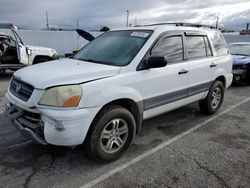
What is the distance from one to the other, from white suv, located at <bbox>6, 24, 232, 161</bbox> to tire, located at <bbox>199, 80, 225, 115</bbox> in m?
0.40

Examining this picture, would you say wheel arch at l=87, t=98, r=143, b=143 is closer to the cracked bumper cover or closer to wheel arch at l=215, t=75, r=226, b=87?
the cracked bumper cover

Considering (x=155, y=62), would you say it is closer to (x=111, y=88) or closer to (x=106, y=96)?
(x=111, y=88)

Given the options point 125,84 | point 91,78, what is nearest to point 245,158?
point 125,84

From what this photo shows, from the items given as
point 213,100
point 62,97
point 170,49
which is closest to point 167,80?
point 170,49

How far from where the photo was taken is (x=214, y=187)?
285 cm

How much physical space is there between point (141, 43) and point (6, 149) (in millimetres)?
2615

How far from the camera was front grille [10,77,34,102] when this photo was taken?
9.88 ft

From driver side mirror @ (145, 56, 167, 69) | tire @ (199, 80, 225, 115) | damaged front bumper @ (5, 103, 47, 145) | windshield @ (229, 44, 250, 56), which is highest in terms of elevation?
driver side mirror @ (145, 56, 167, 69)

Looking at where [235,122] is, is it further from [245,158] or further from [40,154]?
[40,154]

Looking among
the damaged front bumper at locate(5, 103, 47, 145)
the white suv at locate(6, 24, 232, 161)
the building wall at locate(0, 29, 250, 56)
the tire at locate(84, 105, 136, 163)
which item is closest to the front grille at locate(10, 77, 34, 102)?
the white suv at locate(6, 24, 232, 161)

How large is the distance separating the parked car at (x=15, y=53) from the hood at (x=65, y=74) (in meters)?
6.24

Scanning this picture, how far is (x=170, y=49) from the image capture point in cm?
409

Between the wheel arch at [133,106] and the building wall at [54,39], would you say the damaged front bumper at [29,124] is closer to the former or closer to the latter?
the wheel arch at [133,106]

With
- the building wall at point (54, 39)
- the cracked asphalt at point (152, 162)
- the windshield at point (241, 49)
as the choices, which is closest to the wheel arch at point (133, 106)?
the cracked asphalt at point (152, 162)
